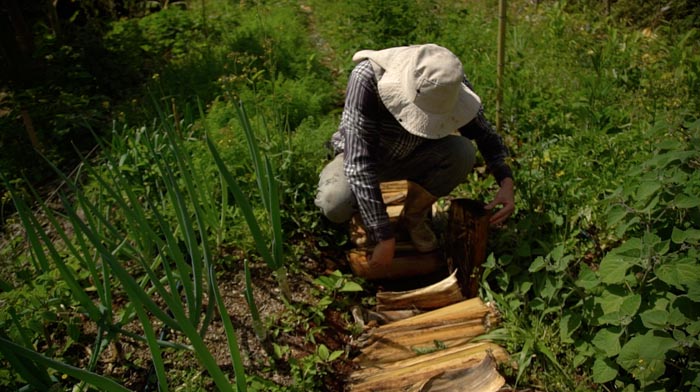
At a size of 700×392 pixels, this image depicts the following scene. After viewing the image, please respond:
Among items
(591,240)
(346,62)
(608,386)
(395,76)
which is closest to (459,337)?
(608,386)

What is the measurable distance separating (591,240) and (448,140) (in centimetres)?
73

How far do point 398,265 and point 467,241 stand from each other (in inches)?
14.5

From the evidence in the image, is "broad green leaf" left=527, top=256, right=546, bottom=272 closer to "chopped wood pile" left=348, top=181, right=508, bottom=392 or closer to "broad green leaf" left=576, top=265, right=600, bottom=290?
"broad green leaf" left=576, top=265, right=600, bottom=290

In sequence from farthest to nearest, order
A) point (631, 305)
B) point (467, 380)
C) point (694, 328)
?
point (467, 380) < point (631, 305) < point (694, 328)

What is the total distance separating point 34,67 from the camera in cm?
409

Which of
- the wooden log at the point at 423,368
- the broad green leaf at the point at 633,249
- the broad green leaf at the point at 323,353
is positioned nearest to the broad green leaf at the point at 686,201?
the broad green leaf at the point at 633,249

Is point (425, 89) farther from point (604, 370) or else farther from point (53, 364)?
point (53, 364)

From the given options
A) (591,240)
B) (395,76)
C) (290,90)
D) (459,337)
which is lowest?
(459,337)

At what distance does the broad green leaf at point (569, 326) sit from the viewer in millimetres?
1923

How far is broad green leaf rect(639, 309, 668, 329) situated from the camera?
157cm

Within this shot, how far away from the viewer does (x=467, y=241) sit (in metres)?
2.29

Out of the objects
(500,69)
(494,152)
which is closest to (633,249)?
(494,152)

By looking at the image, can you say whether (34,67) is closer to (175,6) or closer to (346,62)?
(175,6)

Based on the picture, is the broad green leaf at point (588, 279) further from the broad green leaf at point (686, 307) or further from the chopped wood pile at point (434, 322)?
the chopped wood pile at point (434, 322)
